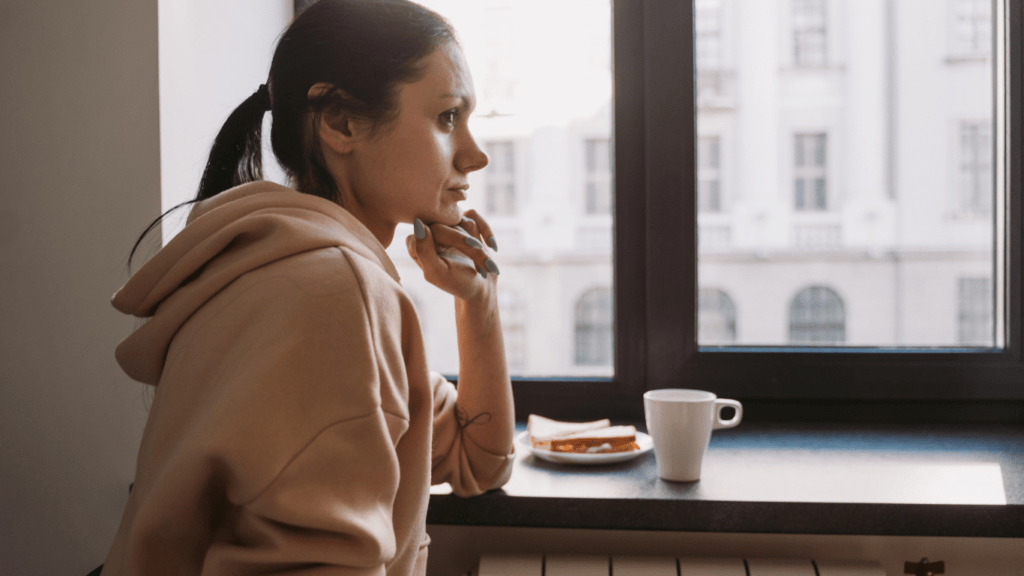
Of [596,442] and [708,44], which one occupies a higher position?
[708,44]

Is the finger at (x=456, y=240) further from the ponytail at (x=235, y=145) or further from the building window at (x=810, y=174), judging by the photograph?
the building window at (x=810, y=174)

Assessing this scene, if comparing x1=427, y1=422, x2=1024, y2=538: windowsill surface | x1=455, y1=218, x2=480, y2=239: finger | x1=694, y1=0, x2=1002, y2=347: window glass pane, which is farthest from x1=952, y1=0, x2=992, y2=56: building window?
x1=455, y1=218, x2=480, y2=239: finger

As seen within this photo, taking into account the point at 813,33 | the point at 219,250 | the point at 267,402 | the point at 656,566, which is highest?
the point at 813,33

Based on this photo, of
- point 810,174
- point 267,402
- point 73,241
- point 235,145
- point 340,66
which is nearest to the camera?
point 267,402

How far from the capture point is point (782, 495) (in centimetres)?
87

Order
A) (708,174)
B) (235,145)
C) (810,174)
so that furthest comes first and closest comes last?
(810,174), (708,174), (235,145)

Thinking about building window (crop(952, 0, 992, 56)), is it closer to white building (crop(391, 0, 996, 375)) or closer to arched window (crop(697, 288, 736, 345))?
white building (crop(391, 0, 996, 375))

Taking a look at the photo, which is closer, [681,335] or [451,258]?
[451,258]

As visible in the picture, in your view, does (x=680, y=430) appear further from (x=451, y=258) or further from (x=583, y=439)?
(x=451, y=258)

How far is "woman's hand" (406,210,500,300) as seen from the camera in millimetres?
793

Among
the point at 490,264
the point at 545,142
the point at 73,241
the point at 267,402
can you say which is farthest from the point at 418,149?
the point at 545,142

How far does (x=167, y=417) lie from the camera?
0.51 meters

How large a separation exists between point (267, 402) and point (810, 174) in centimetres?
119

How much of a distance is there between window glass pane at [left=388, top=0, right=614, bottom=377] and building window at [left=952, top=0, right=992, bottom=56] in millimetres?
624
